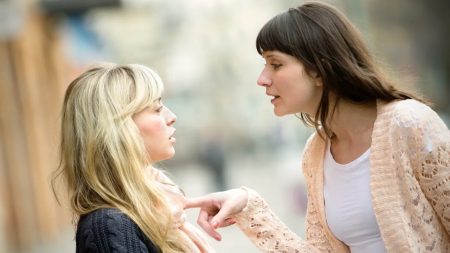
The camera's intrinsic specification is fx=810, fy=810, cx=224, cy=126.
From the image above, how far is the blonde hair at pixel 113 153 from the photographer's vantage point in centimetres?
268

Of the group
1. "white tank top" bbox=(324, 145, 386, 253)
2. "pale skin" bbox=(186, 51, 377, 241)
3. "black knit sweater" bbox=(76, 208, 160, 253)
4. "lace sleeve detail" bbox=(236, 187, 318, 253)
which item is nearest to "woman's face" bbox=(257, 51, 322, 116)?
"pale skin" bbox=(186, 51, 377, 241)

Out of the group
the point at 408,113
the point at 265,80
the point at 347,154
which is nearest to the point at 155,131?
the point at 265,80

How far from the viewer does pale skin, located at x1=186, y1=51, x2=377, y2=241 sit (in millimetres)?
3055

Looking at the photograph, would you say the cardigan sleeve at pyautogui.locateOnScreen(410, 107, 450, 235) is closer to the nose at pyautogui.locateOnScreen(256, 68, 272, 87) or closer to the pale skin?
the pale skin

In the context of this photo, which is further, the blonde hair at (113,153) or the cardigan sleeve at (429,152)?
the cardigan sleeve at (429,152)

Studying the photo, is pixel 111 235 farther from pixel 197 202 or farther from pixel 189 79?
pixel 189 79

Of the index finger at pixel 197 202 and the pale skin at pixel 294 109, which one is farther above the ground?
the pale skin at pixel 294 109

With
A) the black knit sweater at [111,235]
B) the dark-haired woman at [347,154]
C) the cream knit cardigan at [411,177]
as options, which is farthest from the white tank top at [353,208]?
the black knit sweater at [111,235]

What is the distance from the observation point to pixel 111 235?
2.55 m

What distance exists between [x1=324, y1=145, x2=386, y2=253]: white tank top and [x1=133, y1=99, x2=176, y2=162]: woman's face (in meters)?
0.69

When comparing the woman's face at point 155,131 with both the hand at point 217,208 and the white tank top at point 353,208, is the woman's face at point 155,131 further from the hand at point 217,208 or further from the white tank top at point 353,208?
the white tank top at point 353,208

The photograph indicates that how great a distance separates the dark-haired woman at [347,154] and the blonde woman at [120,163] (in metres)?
0.30

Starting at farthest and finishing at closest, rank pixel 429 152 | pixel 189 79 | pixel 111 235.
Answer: pixel 189 79, pixel 429 152, pixel 111 235

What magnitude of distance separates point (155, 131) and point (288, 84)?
1.83 ft
